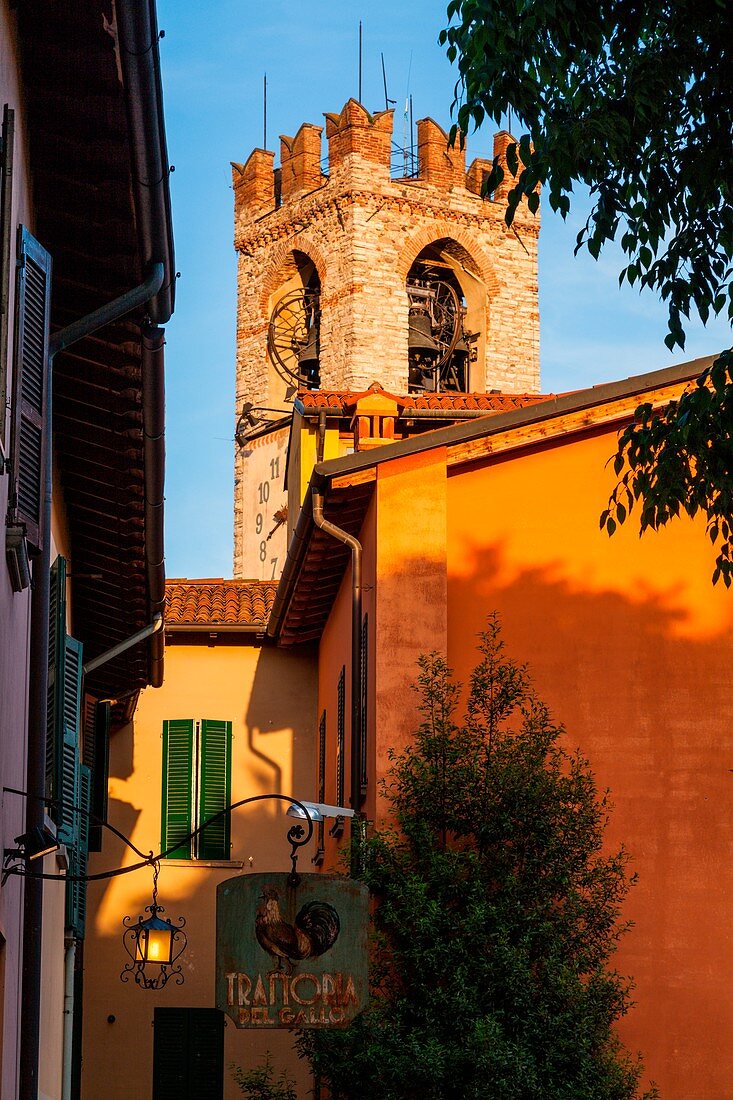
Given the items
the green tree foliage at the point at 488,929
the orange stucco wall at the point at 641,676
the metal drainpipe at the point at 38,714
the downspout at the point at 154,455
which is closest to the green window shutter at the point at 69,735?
the downspout at the point at 154,455

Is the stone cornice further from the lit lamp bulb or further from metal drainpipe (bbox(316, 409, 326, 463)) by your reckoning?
the lit lamp bulb

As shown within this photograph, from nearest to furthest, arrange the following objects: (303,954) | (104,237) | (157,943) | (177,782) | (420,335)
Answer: (303,954)
(104,237)
(157,943)
(177,782)
(420,335)

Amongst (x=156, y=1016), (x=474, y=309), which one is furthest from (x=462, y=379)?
(x=156, y=1016)

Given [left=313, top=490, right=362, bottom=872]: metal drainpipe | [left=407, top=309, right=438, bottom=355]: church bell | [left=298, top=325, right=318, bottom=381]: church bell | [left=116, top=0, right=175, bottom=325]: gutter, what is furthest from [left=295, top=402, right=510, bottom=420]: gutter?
[left=298, top=325, right=318, bottom=381]: church bell

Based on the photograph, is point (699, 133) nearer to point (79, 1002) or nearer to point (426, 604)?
point (426, 604)

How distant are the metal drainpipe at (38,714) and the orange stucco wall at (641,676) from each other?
5948mm

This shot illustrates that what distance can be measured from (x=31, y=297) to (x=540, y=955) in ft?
21.2

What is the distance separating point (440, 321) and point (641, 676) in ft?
109

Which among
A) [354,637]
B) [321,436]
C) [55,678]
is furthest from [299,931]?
[321,436]

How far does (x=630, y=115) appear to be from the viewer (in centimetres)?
746

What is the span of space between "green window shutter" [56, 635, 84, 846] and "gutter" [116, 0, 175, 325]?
9.02ft

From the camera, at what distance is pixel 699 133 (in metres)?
7.62

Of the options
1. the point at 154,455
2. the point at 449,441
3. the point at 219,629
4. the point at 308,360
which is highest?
the point at 308,360

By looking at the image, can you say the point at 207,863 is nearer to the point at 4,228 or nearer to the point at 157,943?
the point at 157,943
